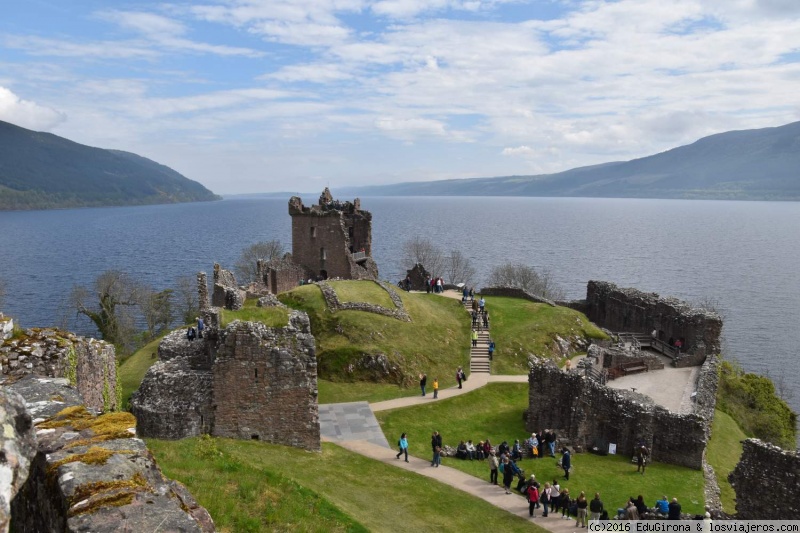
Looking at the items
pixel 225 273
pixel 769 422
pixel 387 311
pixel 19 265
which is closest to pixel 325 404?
pixel 387 311

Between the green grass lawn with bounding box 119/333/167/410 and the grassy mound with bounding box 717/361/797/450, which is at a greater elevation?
the green grass lawn with bounding box 119/333/167/410

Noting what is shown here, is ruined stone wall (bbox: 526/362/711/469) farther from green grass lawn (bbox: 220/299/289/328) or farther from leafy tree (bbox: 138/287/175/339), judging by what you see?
leafy tree (bbox: 138/287/175/339)

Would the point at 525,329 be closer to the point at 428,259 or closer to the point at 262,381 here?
the point at 262,381

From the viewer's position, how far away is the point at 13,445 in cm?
464

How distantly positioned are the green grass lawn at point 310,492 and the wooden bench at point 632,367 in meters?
22.5

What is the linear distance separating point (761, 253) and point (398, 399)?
569 ft

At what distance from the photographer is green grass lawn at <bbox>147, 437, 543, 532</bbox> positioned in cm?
1352

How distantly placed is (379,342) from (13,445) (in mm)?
33280

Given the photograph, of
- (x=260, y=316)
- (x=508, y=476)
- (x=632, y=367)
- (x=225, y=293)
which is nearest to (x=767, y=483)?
(x=508, y=476)

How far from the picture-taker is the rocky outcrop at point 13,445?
4.34m

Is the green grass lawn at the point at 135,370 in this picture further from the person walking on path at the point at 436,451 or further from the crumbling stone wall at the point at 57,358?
the person walking on path at the point at 436,451

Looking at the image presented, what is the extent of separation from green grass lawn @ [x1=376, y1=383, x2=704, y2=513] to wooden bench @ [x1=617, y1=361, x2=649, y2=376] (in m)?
8.50

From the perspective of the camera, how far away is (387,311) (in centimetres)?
4125

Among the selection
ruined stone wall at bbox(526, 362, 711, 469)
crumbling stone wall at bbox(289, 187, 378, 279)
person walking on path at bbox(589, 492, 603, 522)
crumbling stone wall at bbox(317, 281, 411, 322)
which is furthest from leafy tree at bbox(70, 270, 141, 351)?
person walking on path at bbox(589, 492, 603, 522)
